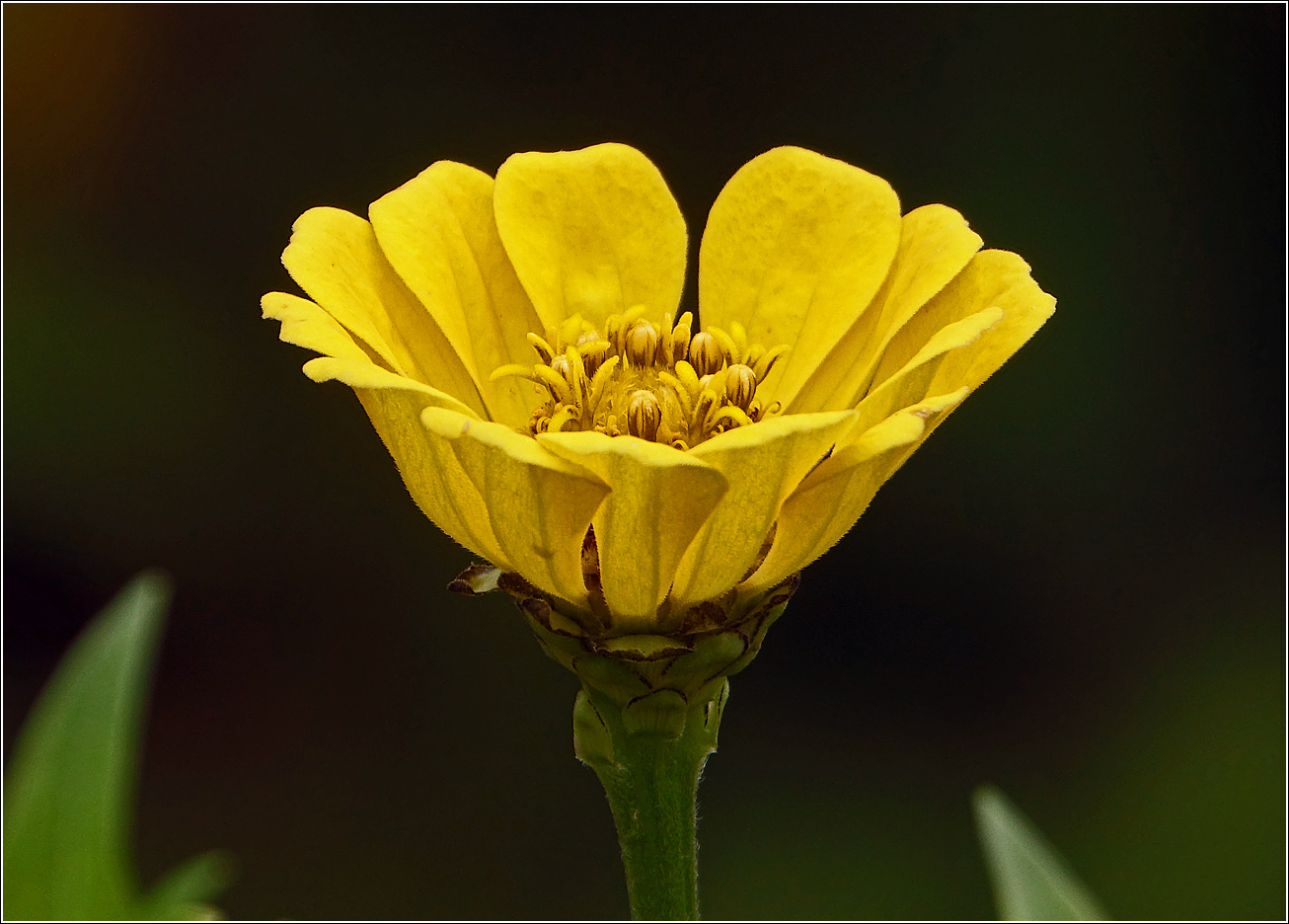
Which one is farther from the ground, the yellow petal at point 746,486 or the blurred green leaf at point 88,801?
the yellow petal at point 746,486

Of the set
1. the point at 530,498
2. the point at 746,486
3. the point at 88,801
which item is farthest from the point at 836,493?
the point at 88,801

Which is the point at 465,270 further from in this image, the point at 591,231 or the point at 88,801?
the point at 88,801

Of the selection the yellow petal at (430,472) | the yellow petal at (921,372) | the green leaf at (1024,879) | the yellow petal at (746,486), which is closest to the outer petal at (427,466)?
the yellow petal at (430,472)

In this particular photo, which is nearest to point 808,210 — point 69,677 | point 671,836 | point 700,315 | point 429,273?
point 700,315

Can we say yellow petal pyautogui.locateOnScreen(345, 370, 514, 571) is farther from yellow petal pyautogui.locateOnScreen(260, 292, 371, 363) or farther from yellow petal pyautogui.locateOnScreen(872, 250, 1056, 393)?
yellow petal pyautogui.locateOnScreen(872, 250, 1056, 393)

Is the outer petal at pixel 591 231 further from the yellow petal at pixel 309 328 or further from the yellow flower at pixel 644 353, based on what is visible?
the yellow petal at pixel 309 328

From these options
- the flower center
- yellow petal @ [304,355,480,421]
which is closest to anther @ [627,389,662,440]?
the flower center
